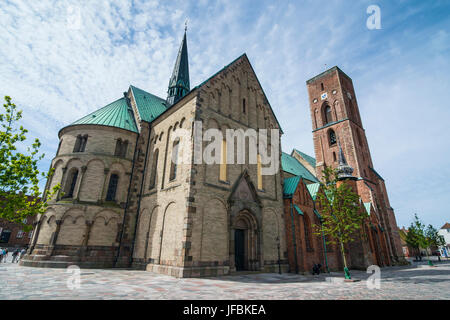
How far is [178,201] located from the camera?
16.6 meters

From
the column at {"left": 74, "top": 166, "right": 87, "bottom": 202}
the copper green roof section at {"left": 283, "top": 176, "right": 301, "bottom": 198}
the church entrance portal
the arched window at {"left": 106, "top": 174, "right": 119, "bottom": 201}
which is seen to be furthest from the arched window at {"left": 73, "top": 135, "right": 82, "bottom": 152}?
the copper green roof section at {"left": 283, "top": 176, "right": 301, "bottom": 198}

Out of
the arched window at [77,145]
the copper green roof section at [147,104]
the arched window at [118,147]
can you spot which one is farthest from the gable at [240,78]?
the arched window at [77,145]

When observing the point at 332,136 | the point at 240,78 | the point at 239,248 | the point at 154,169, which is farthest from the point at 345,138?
the point at 154,169

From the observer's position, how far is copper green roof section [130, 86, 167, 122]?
26.0 m

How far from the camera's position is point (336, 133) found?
1630 inches

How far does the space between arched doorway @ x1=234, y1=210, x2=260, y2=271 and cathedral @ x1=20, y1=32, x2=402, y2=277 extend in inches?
3.1

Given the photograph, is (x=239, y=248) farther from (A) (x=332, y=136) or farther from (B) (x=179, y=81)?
(A) (x=332, y=136)

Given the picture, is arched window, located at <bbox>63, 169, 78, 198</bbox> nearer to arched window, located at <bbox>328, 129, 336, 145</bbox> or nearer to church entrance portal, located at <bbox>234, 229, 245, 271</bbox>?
church entrance portal, located at <bbox>234, 229, 245, 271</bbox>

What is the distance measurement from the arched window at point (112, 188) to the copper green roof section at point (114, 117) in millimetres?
5038

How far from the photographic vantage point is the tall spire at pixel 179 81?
35.5 metres

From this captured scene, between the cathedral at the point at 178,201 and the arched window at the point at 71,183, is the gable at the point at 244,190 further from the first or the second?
the arched window at the point at 71,183

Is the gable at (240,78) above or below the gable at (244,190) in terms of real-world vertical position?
above
